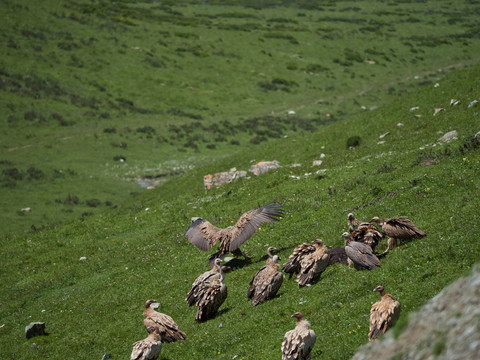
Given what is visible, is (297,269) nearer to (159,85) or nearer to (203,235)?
(203,235)

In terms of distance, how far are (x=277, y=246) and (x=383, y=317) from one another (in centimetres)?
1204

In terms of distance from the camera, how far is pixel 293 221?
89.0ft

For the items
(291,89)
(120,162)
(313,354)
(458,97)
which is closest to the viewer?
(313,354)

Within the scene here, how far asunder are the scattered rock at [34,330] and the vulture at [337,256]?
12499 mm

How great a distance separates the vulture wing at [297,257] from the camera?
19.0 metres

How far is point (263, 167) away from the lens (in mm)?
41594

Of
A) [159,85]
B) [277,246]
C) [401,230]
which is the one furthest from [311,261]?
[159,85]

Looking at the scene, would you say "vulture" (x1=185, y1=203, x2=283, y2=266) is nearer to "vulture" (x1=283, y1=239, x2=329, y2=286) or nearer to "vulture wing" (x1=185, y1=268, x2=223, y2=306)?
"vulture wing" (x1=185, y1=268, x2=223, y2=306)

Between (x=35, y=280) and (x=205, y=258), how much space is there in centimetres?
1101

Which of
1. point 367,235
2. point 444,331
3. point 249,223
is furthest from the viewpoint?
point 249,223

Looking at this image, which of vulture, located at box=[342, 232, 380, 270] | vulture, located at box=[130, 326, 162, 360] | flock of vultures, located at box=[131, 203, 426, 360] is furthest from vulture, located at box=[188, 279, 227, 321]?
vulture, located at box=[342, 232, 380, 270]

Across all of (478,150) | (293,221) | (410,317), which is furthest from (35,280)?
(410,317)

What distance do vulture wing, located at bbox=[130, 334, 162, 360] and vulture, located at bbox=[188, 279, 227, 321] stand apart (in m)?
3.43

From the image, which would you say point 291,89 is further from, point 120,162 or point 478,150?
point 478,150
